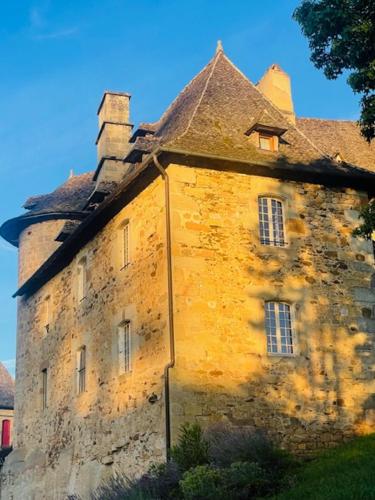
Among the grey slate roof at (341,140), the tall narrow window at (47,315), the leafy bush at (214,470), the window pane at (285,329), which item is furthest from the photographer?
the tall narrow window at (47,315)

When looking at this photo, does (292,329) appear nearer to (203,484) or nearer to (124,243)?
(124,243)

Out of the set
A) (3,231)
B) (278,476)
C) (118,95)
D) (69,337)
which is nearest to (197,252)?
(278,476)

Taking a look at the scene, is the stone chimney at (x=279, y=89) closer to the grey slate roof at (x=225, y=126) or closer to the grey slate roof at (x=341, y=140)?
the grey slate roof at (x=341, y=140)

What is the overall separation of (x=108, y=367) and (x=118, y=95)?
824 cm

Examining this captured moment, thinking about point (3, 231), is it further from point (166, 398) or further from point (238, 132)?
point (166, 398)

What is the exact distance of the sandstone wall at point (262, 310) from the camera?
14.6 m

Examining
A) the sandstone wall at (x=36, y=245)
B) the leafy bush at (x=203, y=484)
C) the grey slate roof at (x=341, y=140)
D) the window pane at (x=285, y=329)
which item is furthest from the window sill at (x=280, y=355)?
the sandstone wall at (x=36, y=245)

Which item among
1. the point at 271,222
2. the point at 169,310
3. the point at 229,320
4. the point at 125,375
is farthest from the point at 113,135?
the point at 229,320

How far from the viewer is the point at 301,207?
1669 cm

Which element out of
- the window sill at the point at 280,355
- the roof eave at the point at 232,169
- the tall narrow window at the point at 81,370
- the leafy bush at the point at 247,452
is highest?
the roof eave at the point at 232,169

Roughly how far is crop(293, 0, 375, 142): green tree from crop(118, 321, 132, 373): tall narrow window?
22.5 feet

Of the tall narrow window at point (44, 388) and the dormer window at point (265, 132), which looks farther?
the tall narrow window at point (44, 388)

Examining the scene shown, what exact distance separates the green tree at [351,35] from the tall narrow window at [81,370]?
9604 mm

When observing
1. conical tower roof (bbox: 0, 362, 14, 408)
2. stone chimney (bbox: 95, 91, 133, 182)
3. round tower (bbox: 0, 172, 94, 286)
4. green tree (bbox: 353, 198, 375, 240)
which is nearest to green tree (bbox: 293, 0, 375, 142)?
green tree (bbox: 353, 198, 375, 240)
